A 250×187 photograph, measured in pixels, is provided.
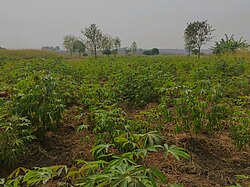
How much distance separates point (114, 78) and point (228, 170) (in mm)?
4808

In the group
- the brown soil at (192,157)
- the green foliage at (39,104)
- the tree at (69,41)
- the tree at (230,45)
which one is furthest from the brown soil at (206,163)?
the tree at (69,41)

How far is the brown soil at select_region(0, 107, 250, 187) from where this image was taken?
2789mm

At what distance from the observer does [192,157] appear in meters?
3.20

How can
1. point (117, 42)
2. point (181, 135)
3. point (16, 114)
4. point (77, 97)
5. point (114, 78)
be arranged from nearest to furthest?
point (16, 114)
point (181, 135)
point (77, 97)
point (114, 78)
point (117, 42)

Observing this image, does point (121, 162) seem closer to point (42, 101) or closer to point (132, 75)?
point (42, 101)

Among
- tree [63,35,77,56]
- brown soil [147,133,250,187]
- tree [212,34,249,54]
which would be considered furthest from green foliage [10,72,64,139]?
tree [63,35,77,56]

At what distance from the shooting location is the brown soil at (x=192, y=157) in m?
2.79

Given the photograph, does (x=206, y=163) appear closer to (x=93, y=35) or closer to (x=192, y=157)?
(x=192, y=157)

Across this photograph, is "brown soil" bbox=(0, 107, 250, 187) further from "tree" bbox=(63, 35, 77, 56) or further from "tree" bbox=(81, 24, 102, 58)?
"tree" bbox=(63, 35, 77, 56)

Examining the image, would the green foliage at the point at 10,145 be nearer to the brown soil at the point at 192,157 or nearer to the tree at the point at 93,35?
the brown soil at the point at 192,157

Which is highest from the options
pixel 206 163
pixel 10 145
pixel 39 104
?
pixel 39 104

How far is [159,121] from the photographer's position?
168 inches

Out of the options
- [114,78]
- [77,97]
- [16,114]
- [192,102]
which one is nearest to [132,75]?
[114,78]

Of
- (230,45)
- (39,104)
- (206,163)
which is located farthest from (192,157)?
(230,45)
